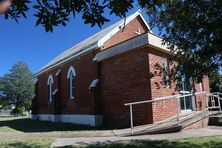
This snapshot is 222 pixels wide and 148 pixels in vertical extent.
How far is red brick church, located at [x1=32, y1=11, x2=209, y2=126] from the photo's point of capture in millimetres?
14625

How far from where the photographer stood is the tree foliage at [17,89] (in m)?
76.4

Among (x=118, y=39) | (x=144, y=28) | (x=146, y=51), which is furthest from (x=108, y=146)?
(x=144, y=28)

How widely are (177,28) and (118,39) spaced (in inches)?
472

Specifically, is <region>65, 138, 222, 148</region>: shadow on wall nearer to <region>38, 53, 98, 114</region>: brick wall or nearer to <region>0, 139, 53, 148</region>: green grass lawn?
<region>0, 139, 53, 148</region>: green grass lawn

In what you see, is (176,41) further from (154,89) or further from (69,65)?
(69,65)

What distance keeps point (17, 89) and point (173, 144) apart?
72726 millimetres

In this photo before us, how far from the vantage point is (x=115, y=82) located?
54.5 feet

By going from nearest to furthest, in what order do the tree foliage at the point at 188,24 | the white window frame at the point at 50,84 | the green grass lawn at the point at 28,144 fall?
the tree foliage at the point at 188,24
the green grass lawn at the point at 28,144
the white window frame at the point at 50,84

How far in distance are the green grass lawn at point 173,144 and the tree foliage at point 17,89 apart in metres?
70.2

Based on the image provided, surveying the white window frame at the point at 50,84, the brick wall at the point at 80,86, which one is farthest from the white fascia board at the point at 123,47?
the white window frame at the point at 50,84

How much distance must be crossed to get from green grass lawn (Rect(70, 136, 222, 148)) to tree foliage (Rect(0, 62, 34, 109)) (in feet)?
230

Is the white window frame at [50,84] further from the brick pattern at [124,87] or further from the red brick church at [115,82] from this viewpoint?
the brick pattern at [124,87]

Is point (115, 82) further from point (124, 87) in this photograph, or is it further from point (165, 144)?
point (165, 144)

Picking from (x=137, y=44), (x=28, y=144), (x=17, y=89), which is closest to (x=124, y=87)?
(x=137, y=44)
